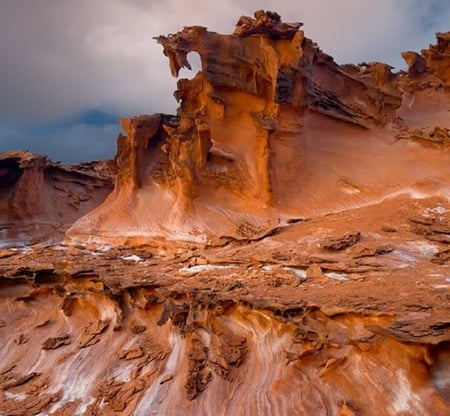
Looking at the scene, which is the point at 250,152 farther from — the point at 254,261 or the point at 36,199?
the point at 36,199

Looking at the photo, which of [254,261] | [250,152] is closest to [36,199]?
[250,152]

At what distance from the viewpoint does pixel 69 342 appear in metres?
7.03

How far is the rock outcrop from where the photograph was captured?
623 inches

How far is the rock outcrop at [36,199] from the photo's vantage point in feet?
51.9

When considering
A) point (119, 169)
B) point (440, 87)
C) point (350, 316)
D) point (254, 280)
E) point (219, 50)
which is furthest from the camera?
point (440, 87)

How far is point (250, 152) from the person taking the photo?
10273mm

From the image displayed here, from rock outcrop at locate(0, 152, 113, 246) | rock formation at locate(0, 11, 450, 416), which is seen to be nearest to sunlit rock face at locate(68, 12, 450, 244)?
rock formation at locate(0, 11, 450, 416)

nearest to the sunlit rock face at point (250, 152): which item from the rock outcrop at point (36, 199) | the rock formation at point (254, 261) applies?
the rock formation at point (254, 261)

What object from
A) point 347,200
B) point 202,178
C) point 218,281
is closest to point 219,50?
point 202,178

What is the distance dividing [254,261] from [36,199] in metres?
11.7

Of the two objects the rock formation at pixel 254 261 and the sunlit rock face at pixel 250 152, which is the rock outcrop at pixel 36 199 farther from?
the rock formation at pixel 254 261

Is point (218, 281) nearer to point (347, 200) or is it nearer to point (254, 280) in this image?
point (254, 280)

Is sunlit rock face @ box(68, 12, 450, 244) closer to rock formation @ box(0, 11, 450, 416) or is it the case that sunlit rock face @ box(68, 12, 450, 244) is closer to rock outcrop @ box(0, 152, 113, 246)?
rock formation @ box(0, 11, 450, 416)

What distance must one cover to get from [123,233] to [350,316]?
6.22 metres
